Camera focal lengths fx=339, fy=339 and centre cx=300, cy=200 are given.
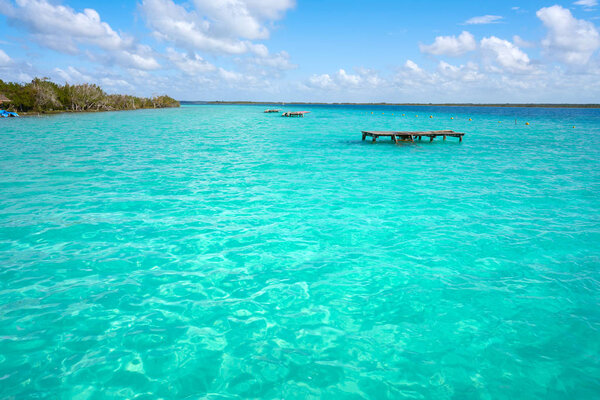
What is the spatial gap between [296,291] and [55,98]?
87.1m

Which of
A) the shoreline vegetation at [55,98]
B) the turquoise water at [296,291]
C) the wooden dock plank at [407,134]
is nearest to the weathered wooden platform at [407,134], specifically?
the wooden dock plank at [407,134]

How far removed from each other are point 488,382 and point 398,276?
10.7 ft

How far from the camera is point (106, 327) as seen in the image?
20.8 feet

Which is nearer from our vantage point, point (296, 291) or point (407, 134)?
point (296, 291)

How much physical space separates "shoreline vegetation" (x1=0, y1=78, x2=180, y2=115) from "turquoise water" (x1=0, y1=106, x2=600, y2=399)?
69.0m

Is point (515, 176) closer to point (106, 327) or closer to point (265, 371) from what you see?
point (265, 371)

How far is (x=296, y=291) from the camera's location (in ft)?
25.1

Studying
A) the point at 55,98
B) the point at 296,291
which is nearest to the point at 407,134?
the point at 296,291

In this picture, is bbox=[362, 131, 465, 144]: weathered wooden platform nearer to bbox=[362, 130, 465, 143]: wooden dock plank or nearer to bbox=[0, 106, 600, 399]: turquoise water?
bbox=[362, 130, 465, 143]: wooden dock plank

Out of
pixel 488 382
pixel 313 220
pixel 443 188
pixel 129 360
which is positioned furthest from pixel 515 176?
pixel 129 360

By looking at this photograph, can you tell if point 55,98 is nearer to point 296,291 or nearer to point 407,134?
point 407,134

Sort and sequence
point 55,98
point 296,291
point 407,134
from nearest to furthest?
point 296,291
point 407,134
point 55,98

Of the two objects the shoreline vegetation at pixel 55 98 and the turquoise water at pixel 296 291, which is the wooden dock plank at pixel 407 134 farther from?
the shoreline vegetation at pixel 55 98

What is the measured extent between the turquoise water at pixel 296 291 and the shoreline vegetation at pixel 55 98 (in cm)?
6904
